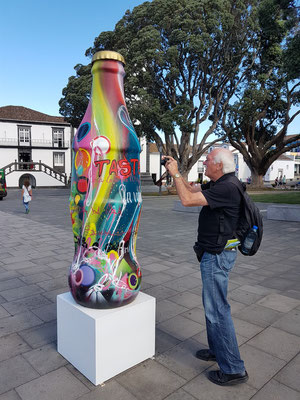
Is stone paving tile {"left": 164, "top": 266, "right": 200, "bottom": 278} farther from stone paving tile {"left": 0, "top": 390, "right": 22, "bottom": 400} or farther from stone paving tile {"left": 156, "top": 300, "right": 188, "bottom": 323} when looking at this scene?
stone paving tile {"left": 0, "top": 390, "right": 22, "bottom": 400}

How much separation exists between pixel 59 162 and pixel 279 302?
38.7 m

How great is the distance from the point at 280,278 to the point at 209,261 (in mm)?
3344

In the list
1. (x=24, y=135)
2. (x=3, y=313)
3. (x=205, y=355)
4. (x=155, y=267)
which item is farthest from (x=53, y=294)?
(x=24, y=135)

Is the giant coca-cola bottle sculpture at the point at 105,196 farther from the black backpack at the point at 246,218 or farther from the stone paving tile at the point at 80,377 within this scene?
the black backpack at the point at 246,218

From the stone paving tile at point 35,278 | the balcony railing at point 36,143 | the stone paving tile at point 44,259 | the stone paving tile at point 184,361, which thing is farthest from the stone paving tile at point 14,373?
the balcony railing at point 36,143

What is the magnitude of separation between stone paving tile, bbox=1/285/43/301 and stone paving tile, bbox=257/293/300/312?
3.18 m

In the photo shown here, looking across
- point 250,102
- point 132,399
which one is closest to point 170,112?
point 250,102

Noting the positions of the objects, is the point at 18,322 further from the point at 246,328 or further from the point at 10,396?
the point at 246,328

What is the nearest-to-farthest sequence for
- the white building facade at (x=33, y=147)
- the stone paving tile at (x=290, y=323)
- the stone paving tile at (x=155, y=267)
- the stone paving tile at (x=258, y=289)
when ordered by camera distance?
the stone paving tile at (x=290, y=323)
the stone paving tile at (x=258, y=289)
the stone paving tile at (x=155, y=267)
the white building facade at (x=33, y=147)

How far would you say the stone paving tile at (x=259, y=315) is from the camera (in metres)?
3.65

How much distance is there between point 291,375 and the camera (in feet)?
8.73

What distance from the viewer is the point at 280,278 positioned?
5.25m

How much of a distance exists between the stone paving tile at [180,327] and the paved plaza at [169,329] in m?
0.01

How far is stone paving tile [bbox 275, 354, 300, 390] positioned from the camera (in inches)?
101
